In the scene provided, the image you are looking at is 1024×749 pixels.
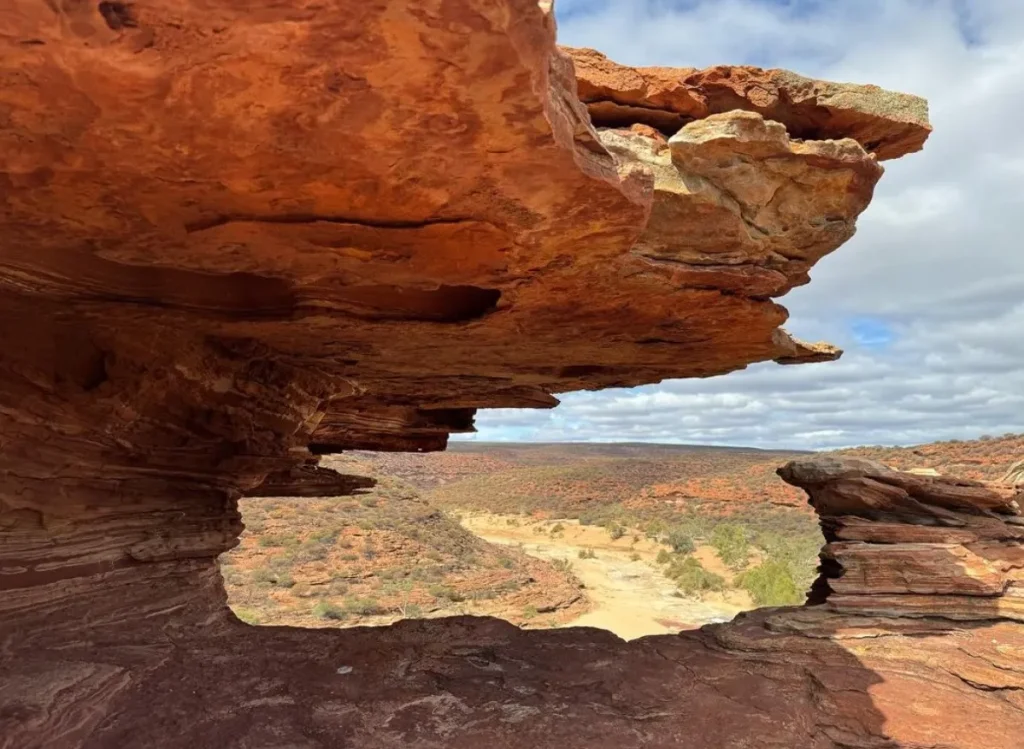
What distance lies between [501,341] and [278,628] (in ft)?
14.0

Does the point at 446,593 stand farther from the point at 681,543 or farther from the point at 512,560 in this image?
the point at 681,543

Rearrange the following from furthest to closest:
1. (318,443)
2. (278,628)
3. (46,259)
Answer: (318,443)
(278,628)
(46,259)

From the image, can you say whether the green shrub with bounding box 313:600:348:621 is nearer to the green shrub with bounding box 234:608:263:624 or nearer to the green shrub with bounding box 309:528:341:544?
the green shrub with bounding box 234:608:263:624

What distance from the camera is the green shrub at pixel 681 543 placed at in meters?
30.7

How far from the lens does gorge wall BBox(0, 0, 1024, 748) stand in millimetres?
3236

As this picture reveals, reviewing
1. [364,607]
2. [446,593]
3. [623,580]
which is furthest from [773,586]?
[364,607]

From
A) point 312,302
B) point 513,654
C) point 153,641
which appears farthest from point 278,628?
point 312,302

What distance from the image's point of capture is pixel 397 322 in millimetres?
6992

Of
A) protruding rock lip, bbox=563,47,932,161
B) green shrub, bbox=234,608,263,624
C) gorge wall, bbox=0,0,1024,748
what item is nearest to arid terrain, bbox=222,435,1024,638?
green shrub, bbox=234,608,263,624

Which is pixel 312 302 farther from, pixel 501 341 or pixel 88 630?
pixel 88 630

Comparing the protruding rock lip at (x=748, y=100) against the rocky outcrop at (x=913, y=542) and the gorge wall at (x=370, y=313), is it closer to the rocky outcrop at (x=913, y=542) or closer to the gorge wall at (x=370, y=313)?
the gorge wall at (x=370, y=313)

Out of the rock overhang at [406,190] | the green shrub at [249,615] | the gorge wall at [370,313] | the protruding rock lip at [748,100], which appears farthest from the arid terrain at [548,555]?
the protruding rock lip at [748,100]

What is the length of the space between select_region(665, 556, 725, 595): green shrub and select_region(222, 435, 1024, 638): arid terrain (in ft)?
0.22

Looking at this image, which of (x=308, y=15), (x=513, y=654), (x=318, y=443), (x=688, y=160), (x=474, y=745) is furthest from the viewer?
(x=318, y=443)
